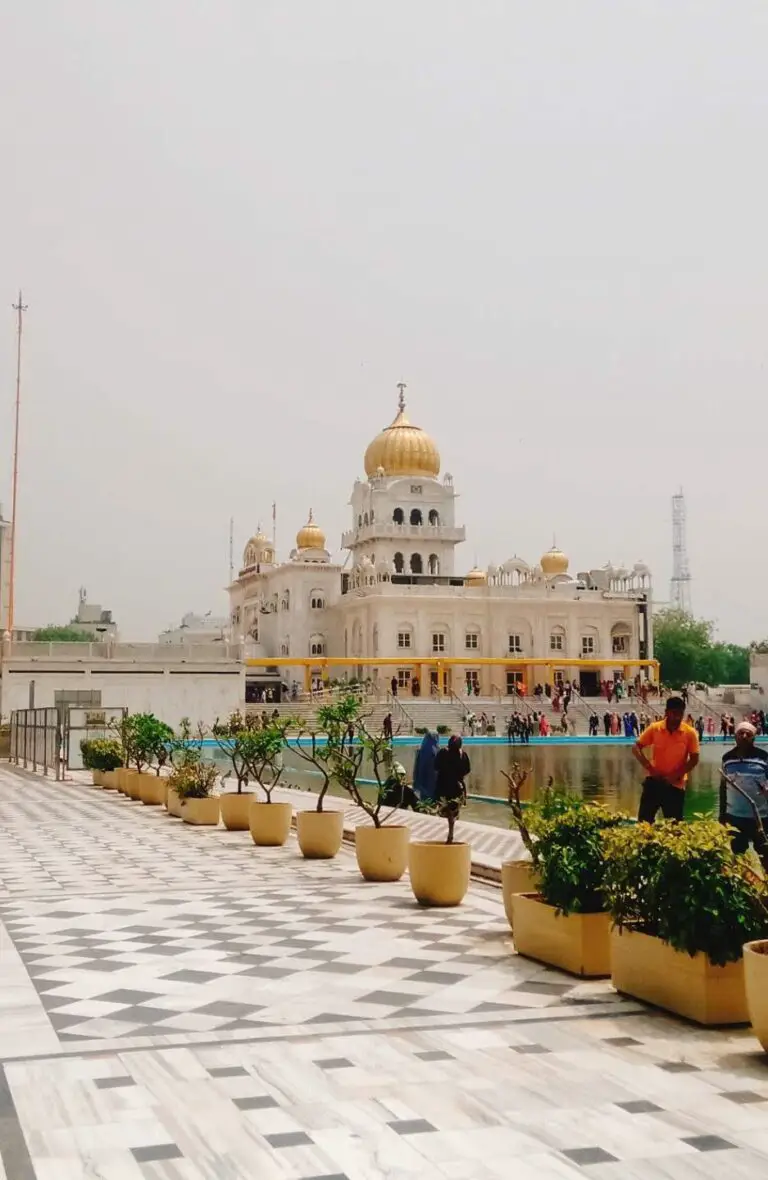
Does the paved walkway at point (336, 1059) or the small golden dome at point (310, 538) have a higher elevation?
the small golden dome at point (310, 538)

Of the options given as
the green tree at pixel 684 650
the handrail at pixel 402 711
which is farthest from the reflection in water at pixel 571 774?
the green tree at pixel 684 650

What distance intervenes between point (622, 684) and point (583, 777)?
108ft

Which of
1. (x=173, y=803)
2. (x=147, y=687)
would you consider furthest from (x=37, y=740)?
(x=147, y=687)

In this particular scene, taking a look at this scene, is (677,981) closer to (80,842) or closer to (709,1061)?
(709,1061)

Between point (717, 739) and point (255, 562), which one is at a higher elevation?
point (255, 562)

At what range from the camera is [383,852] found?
10.0 m

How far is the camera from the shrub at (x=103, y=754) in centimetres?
2195

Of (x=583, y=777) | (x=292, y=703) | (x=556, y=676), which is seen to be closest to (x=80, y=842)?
(x=583, y=777)

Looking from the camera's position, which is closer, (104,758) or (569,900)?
(569,900)

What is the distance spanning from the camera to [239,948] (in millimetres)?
7250

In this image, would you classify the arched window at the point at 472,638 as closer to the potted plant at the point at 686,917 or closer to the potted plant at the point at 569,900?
the potted plant at the point at 569,900

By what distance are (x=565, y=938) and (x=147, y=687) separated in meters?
37.0

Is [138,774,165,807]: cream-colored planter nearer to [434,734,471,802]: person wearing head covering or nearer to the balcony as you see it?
[434,734,471,802]: person wearing head covering

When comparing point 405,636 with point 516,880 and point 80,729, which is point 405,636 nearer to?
point 80,729
